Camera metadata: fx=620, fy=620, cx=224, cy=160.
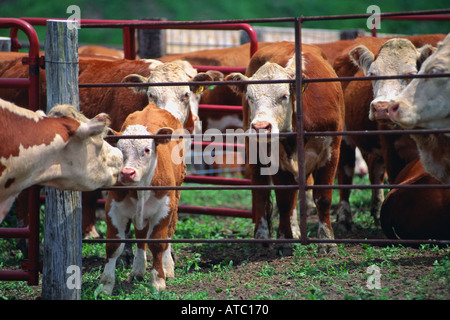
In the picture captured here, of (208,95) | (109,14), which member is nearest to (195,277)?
(208,95)

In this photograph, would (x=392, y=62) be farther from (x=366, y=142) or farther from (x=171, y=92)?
(x=171, y=92)

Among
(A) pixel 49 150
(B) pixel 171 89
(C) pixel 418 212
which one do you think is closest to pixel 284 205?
(C) pixel 418 212

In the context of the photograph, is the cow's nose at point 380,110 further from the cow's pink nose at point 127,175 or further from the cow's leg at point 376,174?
the cow's pink nose at point 127,175

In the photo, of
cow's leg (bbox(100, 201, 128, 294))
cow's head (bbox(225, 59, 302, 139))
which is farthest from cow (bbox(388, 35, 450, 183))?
cow's leg (bbox(100, 201, 128, 294))

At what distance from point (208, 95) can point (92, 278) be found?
4.60m

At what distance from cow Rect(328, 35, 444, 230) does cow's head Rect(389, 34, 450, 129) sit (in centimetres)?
180

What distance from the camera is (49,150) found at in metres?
3.74

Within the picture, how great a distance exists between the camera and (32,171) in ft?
12.3

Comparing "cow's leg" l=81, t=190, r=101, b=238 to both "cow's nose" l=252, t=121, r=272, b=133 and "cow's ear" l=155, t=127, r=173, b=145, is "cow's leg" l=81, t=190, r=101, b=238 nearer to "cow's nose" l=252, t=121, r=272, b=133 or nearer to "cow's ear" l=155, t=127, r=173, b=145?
"cow's ear" l=155, t=127, r=173, b=145

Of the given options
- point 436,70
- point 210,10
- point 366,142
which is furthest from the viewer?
point 210,10

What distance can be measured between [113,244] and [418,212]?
271 cm

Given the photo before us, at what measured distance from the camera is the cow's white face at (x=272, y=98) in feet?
17.4

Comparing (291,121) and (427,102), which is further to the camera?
(291,121)

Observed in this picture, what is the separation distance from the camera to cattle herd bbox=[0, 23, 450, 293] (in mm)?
3859
